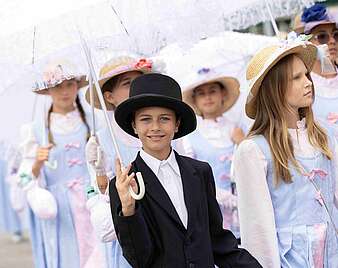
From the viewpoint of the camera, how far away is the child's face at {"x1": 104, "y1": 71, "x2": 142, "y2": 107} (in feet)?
17.7

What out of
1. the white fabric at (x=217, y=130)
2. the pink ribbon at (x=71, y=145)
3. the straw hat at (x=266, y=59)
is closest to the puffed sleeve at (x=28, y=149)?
the pink ribbon at (x=71, y=145)

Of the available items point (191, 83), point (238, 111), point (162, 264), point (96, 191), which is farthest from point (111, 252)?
point (238, 111)

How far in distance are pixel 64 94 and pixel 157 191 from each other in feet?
9.73

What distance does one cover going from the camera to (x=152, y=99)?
4.09m

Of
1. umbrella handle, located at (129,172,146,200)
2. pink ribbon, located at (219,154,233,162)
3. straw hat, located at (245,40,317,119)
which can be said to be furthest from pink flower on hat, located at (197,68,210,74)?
umbrella handle, located at (129,172,146,200)

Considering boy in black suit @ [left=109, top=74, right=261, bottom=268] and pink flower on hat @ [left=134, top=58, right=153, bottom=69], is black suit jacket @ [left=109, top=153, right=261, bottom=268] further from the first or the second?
pink flower on hat @ [left=134, top=58, right=153, bottom=69]

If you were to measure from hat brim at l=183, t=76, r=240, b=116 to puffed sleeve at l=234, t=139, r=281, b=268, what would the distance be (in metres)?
2.59

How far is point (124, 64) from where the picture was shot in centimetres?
548

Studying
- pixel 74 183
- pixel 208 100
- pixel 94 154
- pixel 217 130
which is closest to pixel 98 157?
pixel 94 154

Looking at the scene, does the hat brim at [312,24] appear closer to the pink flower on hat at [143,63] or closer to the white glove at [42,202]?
the pink flower on hat at [143,63]

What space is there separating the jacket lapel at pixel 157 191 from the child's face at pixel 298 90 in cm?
85

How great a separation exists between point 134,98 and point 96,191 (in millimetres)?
820

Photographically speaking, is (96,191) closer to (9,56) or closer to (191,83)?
(9,56)

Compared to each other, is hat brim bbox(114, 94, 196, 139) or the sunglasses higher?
the sunglasses
